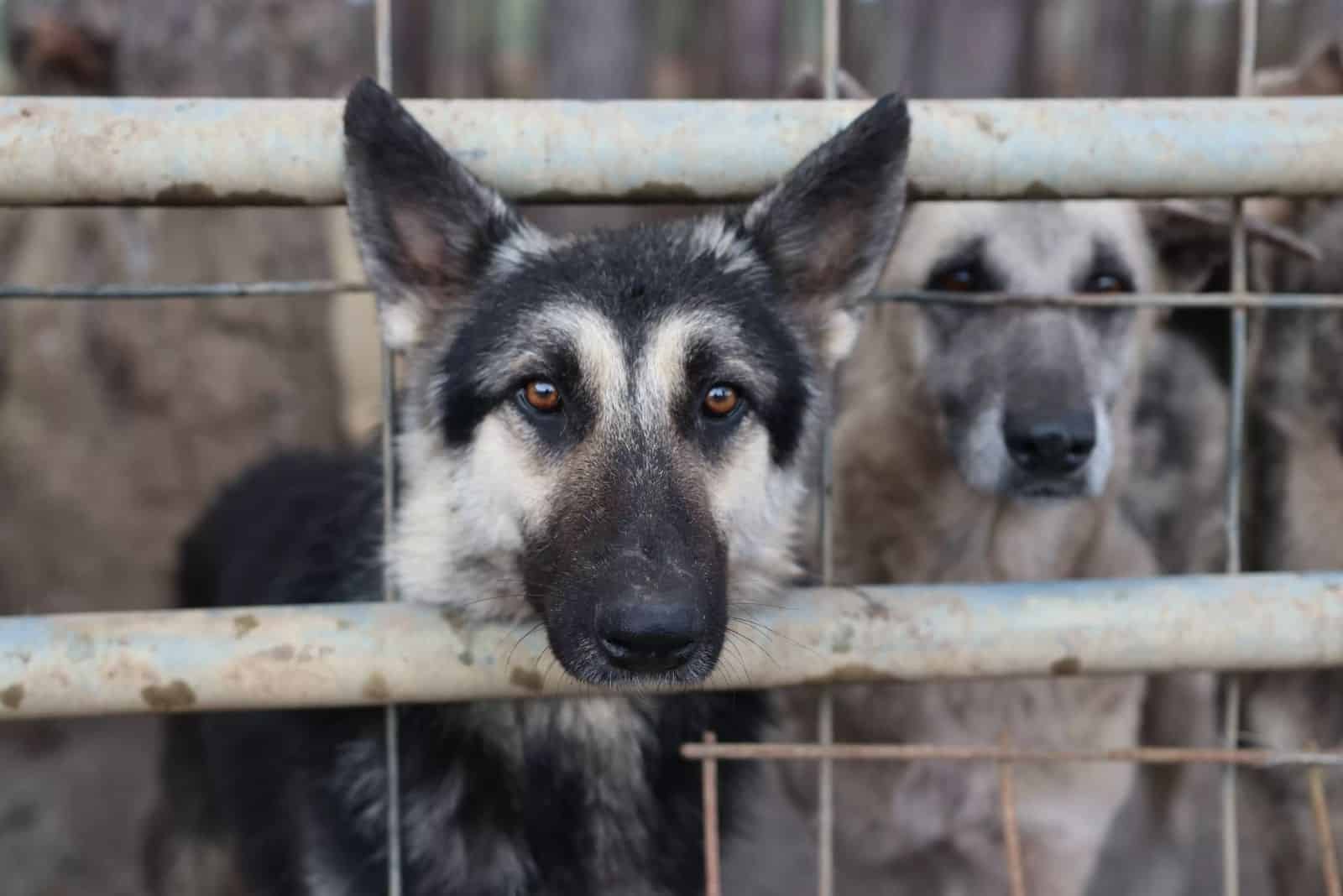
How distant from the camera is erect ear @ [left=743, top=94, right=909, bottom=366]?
6.99 ft

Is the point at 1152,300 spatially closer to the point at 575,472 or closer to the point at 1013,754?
the point at 1013,754

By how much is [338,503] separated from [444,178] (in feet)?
4.02

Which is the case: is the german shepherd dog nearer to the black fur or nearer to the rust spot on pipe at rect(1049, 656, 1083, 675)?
the black fur

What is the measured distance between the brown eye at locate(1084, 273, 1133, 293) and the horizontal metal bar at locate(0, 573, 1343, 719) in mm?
1376

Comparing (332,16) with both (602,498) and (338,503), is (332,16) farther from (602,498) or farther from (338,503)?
(602,498)

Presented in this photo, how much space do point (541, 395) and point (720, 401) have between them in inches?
12.9

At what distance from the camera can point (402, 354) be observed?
267 centimetres

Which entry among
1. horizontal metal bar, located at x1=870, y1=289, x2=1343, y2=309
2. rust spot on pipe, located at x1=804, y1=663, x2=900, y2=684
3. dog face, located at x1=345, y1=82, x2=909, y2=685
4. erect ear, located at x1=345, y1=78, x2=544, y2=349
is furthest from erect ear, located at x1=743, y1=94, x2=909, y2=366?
rust spot on pipe, located at x1=804, y1=663, x2=900, y2=684

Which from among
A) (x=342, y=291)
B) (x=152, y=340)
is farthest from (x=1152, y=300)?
(x=152, y=340)

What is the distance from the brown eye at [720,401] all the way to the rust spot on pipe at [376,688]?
0.76 metres

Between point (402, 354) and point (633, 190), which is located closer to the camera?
point (633, 190)

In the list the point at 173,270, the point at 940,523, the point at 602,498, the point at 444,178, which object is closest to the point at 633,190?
the point at 444,178

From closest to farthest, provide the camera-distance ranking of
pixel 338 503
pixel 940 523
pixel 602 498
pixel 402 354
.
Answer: pixel 602 498, pixel 402 354, pixel 338 503, pixel 940 523

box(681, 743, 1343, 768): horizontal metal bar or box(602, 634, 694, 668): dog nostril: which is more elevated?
box(602, 634, 694, 668): dog nostril
